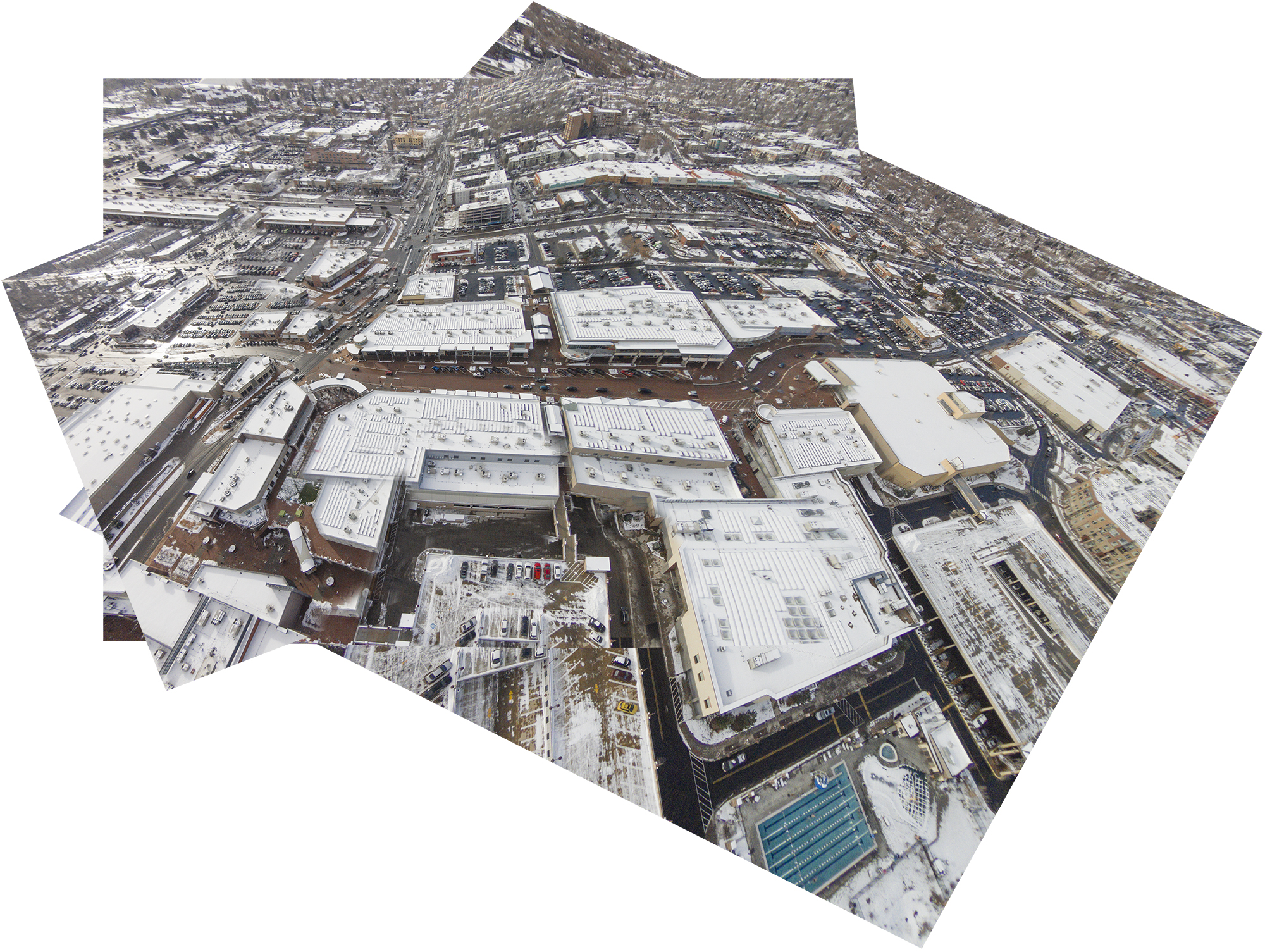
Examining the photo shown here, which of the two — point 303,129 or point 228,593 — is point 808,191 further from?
point 228,593

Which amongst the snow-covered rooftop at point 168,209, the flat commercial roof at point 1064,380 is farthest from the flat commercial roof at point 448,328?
the flat commercial roof at point 1064,380

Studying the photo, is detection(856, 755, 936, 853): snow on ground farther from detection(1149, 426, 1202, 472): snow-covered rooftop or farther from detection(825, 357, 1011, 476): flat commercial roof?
detection(1149, 426, 1202, 472): snow-covered rooftop

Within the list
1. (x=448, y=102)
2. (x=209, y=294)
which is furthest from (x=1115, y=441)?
(x=448, y=102)

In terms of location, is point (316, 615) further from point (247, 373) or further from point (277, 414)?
point (247, 373)

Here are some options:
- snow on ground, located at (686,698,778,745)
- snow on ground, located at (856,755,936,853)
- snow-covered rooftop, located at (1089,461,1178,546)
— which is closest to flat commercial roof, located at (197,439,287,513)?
snow on ground, located at (686,698,778,745)

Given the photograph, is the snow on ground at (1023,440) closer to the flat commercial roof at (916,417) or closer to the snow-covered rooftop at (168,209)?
the flat commercial roof at (916,417)
